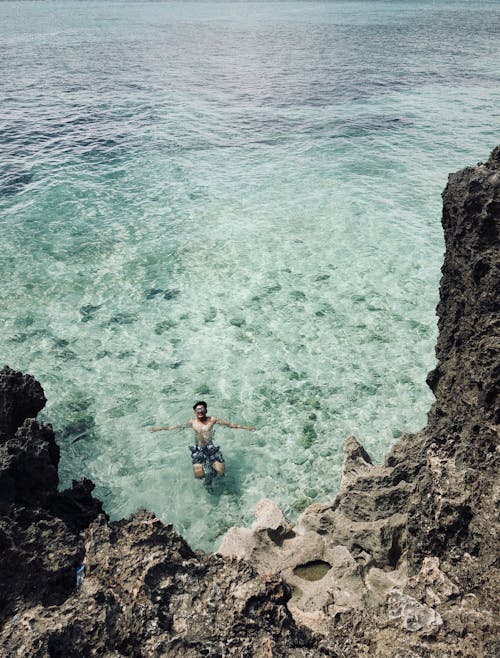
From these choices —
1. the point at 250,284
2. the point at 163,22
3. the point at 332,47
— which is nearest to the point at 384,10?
the point at 163,22

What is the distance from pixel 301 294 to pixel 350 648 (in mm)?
11947

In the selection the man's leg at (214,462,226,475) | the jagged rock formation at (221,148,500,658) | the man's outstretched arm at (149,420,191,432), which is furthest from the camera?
the man's outstretched arm at (149,420,191,432)

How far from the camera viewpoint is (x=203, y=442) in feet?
34.7

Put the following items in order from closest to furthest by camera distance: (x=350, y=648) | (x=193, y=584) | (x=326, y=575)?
(x=350, y=648) → (x=193, y=584) → (x=326, y=575)

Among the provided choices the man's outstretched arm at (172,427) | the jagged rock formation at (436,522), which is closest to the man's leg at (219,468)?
the man's outstretched arm at (172,427)

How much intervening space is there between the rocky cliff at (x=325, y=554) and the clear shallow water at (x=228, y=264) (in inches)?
102

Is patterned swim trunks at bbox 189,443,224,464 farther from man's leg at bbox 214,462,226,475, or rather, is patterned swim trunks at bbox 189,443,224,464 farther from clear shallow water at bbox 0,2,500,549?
clear shallow water at bbox 0,2,500,549

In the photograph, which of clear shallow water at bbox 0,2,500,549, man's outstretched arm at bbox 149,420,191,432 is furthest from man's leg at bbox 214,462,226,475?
man's outstretched arm at bbox 149,420,191,432

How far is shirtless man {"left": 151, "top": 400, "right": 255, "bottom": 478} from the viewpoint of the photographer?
33.6ft

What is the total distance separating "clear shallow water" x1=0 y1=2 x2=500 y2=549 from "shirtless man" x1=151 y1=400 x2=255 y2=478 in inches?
15.6

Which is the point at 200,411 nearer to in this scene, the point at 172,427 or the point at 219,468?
the point at 172,427

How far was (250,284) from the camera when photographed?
16125 mm

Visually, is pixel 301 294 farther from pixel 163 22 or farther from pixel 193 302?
Result: pixel 163 22

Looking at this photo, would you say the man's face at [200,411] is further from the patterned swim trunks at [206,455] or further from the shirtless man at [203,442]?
the patterned swim trunks at [206,455]
